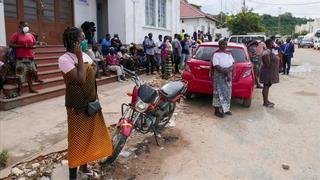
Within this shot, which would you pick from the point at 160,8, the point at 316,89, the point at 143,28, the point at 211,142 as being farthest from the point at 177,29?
the point at 211,142

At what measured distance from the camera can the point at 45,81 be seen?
921 centimetres

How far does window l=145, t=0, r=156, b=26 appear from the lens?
17.5 meters

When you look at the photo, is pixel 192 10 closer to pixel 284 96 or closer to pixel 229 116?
pixel 284 96

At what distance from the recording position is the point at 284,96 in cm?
1025

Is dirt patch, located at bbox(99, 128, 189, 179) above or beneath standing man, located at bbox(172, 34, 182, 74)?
beneath

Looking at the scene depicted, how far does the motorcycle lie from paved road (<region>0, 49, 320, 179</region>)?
40 centimetres

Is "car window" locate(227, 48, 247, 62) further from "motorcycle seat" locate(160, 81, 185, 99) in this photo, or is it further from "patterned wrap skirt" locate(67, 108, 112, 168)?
"patterned wrap skirt" locate(67, 108, 112, 168)

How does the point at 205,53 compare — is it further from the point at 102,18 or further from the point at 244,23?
the point at 244,23

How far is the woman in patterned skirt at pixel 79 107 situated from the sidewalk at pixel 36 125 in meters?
1.46

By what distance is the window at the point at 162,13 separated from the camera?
19047mm

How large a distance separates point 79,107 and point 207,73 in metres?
Result: 4.96

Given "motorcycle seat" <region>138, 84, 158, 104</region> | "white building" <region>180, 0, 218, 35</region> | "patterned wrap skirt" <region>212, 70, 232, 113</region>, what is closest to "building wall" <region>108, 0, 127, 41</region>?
"patterned wrap skirt" <region>212, 70, 232, 113</region>

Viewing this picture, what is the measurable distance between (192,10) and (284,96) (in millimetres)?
29729

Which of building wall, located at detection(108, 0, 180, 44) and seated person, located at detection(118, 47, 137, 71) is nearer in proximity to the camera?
seated person, located at detection(118, 47, 137, 71)
